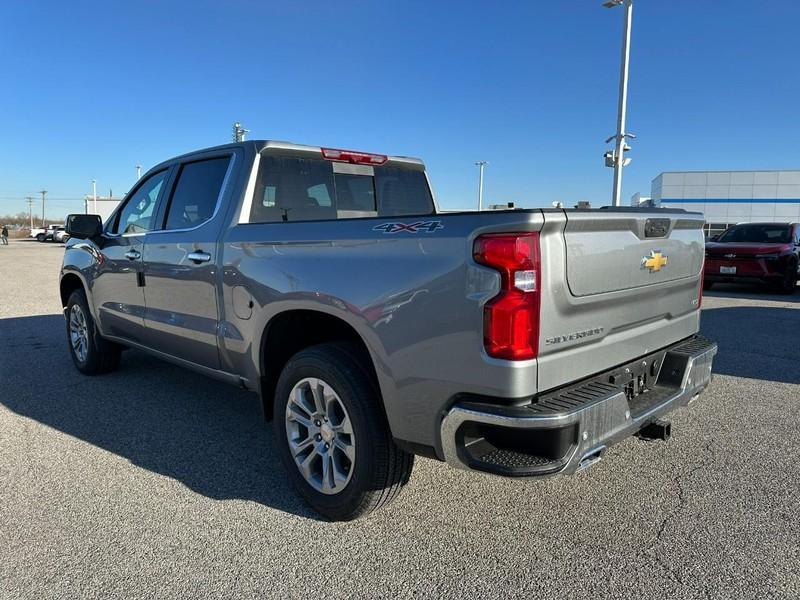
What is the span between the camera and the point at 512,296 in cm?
225

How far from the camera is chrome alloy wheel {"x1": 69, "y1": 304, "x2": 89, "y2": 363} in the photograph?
5.71 meters

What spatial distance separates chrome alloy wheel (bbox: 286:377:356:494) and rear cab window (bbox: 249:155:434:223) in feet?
3.96

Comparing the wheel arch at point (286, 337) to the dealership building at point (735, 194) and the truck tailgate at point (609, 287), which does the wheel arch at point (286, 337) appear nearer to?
the truck tailgate at point (609, 287)

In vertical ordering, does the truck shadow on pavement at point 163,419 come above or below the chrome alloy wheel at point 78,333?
below

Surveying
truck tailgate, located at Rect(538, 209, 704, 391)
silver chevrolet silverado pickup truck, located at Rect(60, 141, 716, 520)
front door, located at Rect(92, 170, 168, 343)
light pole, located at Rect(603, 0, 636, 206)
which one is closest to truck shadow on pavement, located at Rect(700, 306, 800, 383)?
silver chevrolet silverado pickup truck, located at Rect(60, 141, 716, 520)

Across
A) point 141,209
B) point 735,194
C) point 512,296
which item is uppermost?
point 735,194

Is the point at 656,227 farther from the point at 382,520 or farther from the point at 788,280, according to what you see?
the point at 788,280

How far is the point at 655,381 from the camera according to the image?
314 cm

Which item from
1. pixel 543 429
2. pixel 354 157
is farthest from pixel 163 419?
pixel 543 429

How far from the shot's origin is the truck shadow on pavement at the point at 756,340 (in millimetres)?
5938

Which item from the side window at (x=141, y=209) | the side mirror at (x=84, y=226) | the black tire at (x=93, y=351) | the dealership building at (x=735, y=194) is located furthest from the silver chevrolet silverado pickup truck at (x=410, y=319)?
the dealership building at (x=735, y=194)

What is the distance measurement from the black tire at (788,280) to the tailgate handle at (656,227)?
11780 mm

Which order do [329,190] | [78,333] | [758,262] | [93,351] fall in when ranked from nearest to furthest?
1. [329,190]
2. [93,351]
3. [78,333]
4. [758,262]

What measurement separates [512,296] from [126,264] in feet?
12.1
